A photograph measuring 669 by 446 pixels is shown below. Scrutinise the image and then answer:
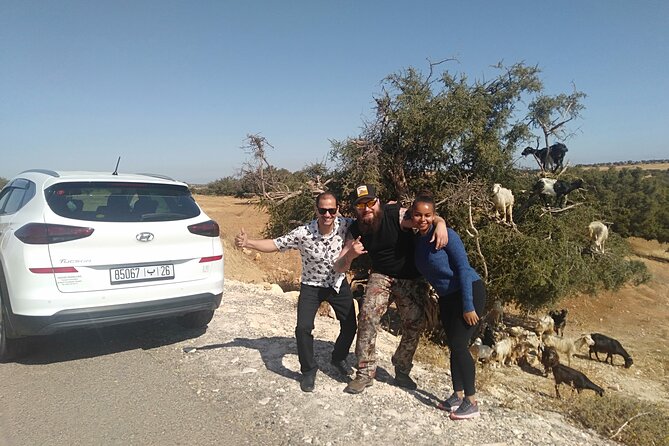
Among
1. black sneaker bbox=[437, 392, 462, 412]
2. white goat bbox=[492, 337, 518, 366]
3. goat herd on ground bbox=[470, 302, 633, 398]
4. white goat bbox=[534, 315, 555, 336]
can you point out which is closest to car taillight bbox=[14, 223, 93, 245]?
black sneaker bbox=[437, 392, 462, 412]

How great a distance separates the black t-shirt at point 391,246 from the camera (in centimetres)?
367

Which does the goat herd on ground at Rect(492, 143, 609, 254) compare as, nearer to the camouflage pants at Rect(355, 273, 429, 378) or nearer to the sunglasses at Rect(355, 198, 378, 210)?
the camouflage pants at Rect(355, 273, 429, 378)

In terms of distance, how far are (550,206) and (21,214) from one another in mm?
10187

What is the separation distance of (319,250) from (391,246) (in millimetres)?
628

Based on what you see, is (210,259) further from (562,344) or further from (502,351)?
(562,344)

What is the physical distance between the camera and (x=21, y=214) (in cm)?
397

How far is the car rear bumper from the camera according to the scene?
373 centimetres

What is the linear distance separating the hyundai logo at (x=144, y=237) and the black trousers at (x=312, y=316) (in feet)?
5.11

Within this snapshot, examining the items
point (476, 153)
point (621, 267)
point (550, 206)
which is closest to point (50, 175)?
point (476, 153)

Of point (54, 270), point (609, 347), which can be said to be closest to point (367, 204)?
point (54, 270)

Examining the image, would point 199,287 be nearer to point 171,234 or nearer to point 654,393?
Answer: point 171,234

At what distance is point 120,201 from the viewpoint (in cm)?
425

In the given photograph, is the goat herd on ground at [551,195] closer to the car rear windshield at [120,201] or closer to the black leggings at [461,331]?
the black leggings at [461,331]

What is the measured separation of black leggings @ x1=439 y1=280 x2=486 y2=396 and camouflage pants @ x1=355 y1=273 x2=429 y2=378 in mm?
354
